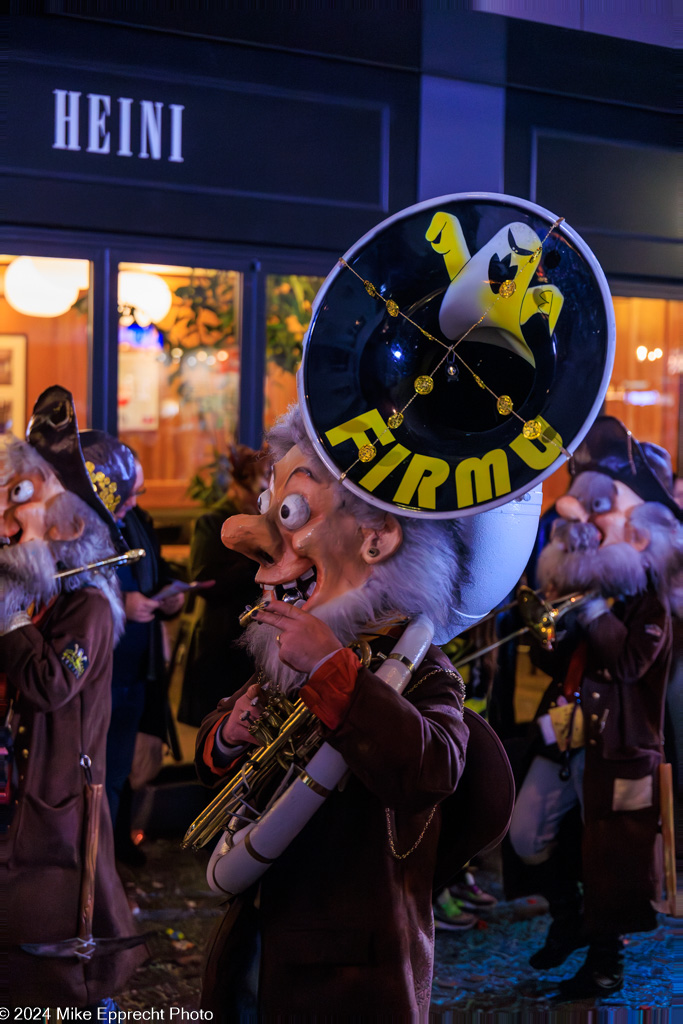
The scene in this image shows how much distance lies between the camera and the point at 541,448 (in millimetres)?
1694

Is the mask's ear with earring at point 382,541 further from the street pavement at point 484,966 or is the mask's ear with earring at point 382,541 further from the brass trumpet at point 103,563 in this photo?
the street pavement at point 484,966

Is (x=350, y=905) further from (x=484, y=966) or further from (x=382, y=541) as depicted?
(x=484, y=966)

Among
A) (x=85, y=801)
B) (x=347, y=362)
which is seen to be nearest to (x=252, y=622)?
(x=347, y=362)

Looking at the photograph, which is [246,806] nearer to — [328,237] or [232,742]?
[232,742]

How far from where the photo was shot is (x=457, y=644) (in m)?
4.25

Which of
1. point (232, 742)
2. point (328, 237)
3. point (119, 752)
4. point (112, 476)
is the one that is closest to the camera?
point (232, 742)

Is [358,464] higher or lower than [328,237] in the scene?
lower

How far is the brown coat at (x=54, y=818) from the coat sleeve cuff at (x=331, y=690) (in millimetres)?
1667

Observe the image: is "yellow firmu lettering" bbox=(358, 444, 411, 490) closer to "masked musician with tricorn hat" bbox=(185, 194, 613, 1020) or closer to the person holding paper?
"masked musician with tricorn hat" bbox=(185, 194, 613, 1020)

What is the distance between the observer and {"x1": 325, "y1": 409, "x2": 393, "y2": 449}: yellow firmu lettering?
1.80 meters

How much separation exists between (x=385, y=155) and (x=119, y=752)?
3.14 meters

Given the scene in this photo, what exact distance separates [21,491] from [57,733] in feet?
2.61

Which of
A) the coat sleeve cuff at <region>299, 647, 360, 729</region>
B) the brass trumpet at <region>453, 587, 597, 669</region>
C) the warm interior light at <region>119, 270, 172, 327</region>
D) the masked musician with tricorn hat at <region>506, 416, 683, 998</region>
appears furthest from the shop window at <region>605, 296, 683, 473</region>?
the coat sleeve cuff at <region>299, 647, 360, 729</region>

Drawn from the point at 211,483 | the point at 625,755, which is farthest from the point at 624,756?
the point at 211,483
